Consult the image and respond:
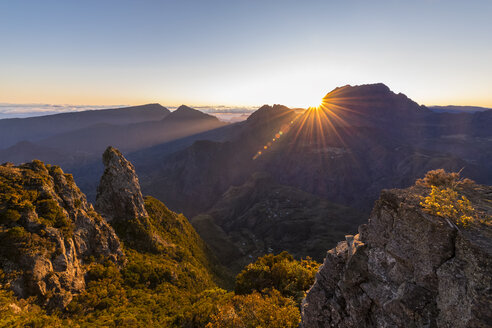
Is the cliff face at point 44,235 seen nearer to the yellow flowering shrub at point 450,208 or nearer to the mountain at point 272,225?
the yellow flowering shrub at point 450,208

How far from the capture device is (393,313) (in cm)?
1080

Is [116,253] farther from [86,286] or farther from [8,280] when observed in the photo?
[8,280]

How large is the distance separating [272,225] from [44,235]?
134 m

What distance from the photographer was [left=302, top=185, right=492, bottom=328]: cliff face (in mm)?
8336

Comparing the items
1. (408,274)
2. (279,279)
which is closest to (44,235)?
(279,279)

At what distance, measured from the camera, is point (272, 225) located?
14475cm

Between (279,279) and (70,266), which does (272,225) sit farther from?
(70,266)

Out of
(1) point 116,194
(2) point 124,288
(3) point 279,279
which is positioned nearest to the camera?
(3) point 279,279

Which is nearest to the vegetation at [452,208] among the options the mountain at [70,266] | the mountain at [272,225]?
the mountain at [70,266]

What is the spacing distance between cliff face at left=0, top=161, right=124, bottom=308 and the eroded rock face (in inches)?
574

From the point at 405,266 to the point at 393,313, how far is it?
2.60 meters

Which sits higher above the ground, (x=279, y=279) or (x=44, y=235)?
(x=44, y=235)

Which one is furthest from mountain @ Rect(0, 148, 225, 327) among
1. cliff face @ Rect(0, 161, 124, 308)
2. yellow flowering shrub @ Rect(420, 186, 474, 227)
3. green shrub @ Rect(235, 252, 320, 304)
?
yellow flowering shrub @ Rect(420, 186, 474, 227)

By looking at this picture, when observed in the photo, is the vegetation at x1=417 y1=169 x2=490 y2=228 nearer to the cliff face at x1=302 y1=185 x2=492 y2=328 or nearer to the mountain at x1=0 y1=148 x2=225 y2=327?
the cliff face at x1=302 y1=185 x2=492 y2=328
